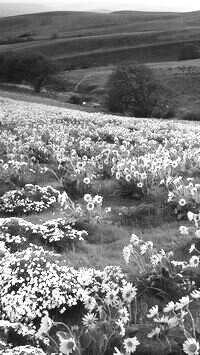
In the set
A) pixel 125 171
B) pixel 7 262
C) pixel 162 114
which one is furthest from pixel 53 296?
pixel 162 114

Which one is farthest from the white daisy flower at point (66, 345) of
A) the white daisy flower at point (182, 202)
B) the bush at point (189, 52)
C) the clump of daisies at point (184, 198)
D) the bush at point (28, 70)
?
the bush at point (189, 52)

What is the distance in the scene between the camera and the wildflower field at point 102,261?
5355 mm

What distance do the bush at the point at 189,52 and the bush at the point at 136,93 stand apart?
66585mm

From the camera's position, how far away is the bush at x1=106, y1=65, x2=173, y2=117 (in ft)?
220

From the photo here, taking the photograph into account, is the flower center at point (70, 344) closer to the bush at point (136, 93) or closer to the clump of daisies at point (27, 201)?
the clump of daisies at point (27, 201)

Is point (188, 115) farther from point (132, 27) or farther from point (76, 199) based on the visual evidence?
point (132, 27)

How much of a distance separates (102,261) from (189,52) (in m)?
137

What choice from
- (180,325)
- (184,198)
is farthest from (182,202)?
(180,325)

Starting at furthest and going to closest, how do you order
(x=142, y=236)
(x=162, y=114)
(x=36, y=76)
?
(x=36, y=76) → (x=162, y=114) → (x=142, y=236)

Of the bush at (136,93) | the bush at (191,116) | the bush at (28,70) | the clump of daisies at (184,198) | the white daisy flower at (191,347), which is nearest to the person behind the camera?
the white daisy flower at (191,347)

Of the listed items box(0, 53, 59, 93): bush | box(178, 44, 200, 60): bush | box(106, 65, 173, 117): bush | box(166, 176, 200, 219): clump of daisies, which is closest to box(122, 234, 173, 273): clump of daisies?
box(166, 176, 200, 219): clump of daisies

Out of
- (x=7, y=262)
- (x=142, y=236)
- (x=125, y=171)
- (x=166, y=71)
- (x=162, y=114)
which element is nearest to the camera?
(x=7, y=262)

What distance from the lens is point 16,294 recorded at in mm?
6578

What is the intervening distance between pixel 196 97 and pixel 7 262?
84039mm
